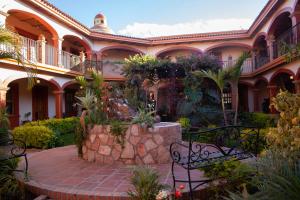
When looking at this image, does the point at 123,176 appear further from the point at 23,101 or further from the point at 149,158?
the point at 23,101

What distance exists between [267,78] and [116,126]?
12236 mm

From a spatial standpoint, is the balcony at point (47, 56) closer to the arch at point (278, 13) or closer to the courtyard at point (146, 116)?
the courtyard at point (146, 116)

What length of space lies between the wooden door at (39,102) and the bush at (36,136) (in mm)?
6393

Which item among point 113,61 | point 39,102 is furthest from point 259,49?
point 39,102

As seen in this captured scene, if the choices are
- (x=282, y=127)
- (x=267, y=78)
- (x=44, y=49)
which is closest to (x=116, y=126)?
(x=282, y=127)

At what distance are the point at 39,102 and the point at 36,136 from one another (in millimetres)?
7484

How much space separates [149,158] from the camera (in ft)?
18.9

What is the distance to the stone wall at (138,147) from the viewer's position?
18.9 feet

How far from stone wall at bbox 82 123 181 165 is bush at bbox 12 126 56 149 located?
3763mm

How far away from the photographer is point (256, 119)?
13.5m

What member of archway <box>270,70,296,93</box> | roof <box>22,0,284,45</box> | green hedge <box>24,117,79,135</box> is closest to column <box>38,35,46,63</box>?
green hedge <box>24,117,79,135</box>

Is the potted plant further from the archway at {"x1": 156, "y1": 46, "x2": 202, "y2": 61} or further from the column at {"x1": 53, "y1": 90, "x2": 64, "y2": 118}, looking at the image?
the archway at {"x1": 156, "y1": 46, "x2": 202, "y2": 61}

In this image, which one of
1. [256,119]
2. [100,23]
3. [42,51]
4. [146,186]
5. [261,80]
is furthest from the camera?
[100,23]

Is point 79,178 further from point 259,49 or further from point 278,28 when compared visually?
point 259,49
